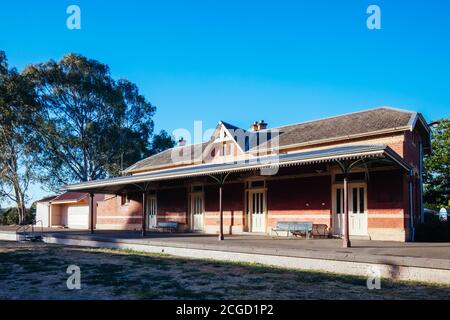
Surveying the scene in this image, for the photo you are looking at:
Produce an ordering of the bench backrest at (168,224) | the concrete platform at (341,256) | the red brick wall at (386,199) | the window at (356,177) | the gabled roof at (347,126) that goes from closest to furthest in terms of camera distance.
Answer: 1. the concrete platform at (341,256)
2. the red brick wall at (386,199)
3. the window at (356,177)
4. the gabled roof at (347,126)
5. the bench backrest at (168,224)

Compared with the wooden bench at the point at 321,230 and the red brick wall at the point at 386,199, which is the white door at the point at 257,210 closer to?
the wooden bench at the point at 321,230

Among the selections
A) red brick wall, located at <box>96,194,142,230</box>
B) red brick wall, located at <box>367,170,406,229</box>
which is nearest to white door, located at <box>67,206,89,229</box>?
red brick wall, located at <box>96,194,142,230</box>

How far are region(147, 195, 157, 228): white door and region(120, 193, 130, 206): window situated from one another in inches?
75.2

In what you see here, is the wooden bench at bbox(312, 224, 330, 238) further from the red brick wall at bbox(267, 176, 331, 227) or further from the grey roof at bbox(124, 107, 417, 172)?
the grey roof at bbox(124, 107, 417, 172)

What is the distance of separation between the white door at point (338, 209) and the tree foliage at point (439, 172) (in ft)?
47.2

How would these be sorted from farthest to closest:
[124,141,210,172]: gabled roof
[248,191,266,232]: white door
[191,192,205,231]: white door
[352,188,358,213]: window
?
[124,141,210,172]: gabled roof, [191,192,205,231]: white door, [248,191,266,232]: white door, [352,188,358,213]: window

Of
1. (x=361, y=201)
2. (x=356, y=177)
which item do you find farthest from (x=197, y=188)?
(x=361, y=201)

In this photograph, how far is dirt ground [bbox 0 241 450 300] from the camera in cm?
670

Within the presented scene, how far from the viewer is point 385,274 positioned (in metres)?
8.45

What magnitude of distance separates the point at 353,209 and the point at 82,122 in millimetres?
27728

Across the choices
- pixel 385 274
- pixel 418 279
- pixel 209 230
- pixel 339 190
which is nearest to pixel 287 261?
pixel 385 274

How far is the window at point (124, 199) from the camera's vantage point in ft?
79.3

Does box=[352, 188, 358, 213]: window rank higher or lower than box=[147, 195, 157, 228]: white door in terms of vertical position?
higher

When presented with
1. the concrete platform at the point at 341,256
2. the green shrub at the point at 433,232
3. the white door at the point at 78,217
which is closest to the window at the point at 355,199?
→ the green shrub at the point at 433,232
